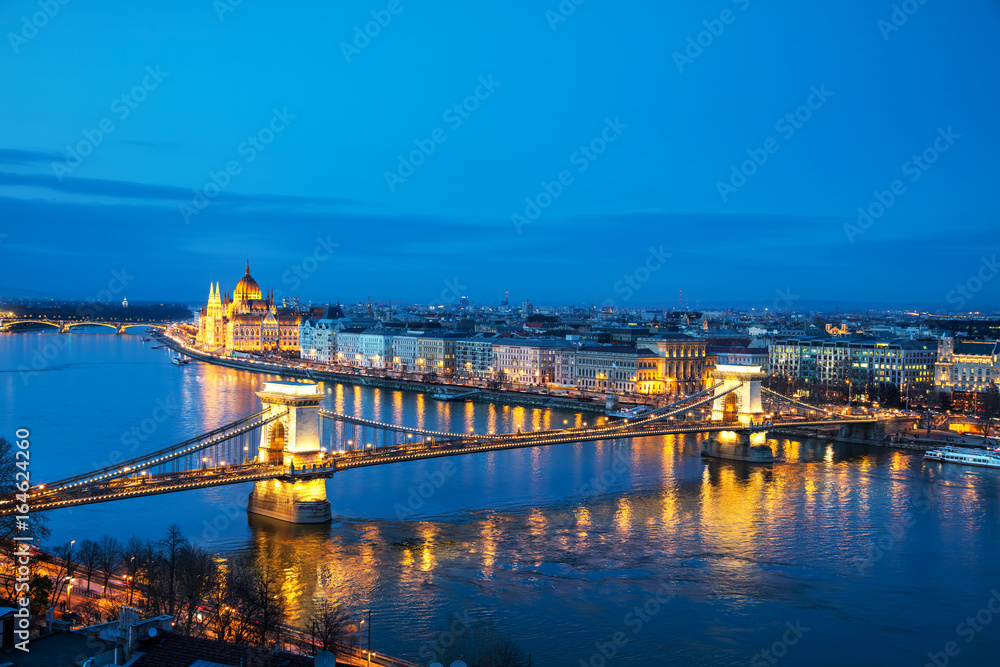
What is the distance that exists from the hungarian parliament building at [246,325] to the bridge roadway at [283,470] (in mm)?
41175

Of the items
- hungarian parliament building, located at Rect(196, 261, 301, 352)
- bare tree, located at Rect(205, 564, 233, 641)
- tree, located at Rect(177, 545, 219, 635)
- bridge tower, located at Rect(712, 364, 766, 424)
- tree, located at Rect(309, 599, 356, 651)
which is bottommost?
tree, located at Rect(309, 599, 356, 651)

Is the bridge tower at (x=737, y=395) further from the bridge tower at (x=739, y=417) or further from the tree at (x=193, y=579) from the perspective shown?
the tree at (x=193, y=579)

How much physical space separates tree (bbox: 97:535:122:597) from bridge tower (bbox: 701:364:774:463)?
12.9 m

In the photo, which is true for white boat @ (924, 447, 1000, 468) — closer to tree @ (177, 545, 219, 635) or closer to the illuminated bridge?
the illuminated bridge

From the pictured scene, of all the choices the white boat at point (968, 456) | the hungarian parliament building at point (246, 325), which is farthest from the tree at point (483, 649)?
the hungarian parliament building at point (246, 325)

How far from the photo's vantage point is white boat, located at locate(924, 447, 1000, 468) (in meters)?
18.9

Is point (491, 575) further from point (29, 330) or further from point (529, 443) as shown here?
→ point (29, 330)

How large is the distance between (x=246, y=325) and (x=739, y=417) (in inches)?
1695

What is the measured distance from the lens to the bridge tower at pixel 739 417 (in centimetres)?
2002

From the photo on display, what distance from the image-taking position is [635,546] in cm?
1194

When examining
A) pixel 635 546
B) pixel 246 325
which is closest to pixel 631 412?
pixel 635 546

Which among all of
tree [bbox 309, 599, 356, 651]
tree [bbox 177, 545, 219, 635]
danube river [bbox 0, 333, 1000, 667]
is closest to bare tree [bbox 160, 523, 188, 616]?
tree [bbox 177, 545, 219, 635]

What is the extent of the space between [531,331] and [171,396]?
23249 mm

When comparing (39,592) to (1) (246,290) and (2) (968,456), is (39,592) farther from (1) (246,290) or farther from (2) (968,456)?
(1) (246,290)
